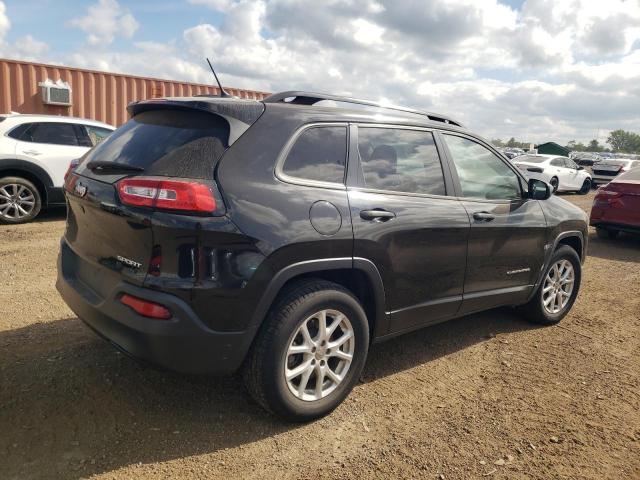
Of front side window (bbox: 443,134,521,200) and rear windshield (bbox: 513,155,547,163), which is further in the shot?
rear windshield (bbox: 513,155,547,163)

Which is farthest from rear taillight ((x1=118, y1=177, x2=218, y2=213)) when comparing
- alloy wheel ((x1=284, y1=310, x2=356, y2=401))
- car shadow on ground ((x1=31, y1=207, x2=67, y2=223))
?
car shadow on ground ((x1=31, y1=207, x2=67, y2=223))

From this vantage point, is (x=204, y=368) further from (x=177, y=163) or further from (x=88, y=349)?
(x=88, y=349)

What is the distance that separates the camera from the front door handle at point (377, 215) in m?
2.87

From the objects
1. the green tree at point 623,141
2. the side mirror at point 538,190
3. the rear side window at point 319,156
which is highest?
the green tree at point 623,141

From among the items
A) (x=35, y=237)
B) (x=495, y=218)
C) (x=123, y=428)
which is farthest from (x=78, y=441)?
(x=35, y=237)

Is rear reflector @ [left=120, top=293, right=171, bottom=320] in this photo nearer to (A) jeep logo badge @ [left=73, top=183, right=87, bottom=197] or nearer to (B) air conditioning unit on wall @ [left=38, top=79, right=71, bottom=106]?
(A) jeep logo badge @ [left=73, top=183, right=87, bottom=197]

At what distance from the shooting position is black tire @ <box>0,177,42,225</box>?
7.34 m

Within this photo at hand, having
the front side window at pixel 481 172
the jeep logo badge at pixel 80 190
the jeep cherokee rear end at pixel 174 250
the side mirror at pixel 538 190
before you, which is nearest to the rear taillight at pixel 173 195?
the jeep cherokee rear end at pixel 174 250

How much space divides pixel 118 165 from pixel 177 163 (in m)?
0.39

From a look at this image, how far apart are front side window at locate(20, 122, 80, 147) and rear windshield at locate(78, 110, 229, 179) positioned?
5.70m

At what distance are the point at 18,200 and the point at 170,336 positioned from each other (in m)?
6.42

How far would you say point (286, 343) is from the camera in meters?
2.59

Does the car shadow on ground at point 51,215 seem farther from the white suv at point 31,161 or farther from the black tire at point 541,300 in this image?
the black tire at point 541,300

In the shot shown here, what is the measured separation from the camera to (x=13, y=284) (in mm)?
4773
